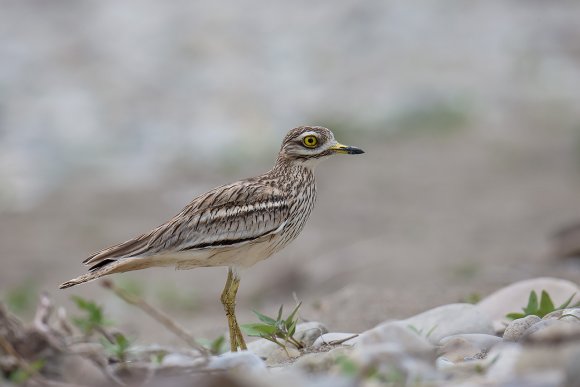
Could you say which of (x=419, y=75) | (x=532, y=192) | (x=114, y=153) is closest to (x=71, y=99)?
(x=114, y=153)

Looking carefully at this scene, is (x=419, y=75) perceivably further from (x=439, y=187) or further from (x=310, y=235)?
(x=310, y=235)

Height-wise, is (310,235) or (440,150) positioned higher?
(440,150)

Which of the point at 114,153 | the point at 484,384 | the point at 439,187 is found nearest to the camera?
the point at 484,384

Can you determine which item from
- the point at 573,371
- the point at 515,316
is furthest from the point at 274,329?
the point at 573,371

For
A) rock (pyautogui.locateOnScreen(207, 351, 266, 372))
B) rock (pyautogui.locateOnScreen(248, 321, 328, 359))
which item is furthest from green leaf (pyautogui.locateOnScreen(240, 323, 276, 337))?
rock (pyautogui.locateOnScreen(207, 351, 266, 372))

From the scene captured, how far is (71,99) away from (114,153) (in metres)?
2.21

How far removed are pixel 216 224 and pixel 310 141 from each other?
83cm

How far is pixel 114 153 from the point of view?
43.2 ft

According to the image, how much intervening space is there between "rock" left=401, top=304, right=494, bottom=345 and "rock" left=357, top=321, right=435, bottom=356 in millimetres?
1010

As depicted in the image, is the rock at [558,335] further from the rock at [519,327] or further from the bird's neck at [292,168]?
the bird's neck at [292,168]

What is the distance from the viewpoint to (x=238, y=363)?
3832mm

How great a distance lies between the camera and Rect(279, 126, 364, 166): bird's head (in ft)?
18.7

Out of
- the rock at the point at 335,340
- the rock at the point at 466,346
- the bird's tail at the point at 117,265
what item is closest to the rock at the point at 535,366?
the rock at the point at 466,346

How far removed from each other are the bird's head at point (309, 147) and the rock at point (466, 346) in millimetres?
1502
